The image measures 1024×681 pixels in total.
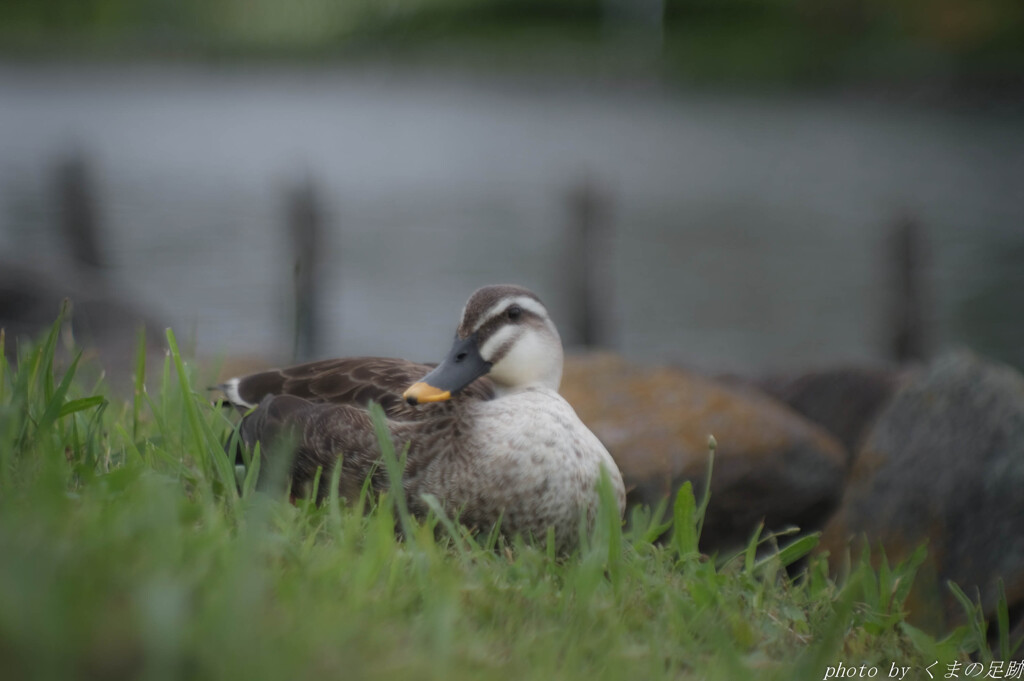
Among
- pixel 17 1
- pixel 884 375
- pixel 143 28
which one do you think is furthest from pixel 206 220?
pixel 143 28

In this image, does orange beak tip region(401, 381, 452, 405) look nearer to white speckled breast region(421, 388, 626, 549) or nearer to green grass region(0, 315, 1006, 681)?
white speckled breast region(421, 388, 626, 549)

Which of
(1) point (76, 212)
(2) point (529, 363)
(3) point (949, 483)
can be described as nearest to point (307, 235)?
(1) point (76, 212)

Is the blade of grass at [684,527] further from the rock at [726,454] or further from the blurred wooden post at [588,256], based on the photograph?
the blurred wooden post at [588,256]

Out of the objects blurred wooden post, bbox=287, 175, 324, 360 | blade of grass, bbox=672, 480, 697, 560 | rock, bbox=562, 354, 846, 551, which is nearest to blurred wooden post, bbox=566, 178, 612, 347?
blurred wooden post, bbox=287, 175, 324, 360

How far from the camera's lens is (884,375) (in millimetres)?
7273

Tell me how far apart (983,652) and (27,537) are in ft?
9.78

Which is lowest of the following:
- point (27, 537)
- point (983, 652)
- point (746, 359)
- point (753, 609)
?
point (746, 359)

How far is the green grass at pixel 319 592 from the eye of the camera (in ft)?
4.43

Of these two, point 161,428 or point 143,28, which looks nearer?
point 161,428

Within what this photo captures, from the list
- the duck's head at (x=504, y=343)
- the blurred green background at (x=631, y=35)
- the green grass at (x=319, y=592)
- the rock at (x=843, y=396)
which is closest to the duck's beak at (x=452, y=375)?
the duck's head at (x=504, y=343)

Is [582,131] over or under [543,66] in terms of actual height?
under

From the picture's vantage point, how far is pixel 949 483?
5133 millimetres

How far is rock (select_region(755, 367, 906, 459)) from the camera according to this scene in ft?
23.4

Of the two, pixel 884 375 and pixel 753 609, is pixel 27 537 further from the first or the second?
pixel 884 375
